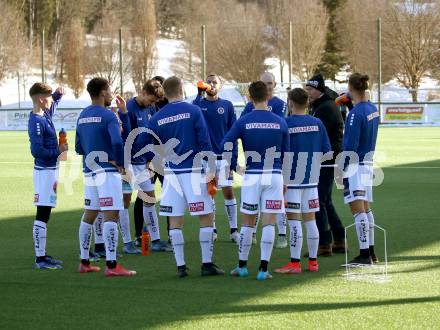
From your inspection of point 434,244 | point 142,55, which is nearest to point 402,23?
point 142,55

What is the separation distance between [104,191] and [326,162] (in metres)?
2.91

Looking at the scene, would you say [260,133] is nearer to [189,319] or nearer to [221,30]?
[189,319]

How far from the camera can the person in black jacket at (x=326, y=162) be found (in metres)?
11.3

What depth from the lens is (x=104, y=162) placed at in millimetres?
10070

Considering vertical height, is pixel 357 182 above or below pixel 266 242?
above

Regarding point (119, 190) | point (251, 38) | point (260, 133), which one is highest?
point (251, 38)

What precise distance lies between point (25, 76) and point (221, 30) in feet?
66.4

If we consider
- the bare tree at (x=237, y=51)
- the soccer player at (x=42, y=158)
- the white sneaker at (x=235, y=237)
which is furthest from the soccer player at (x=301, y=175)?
the bare tree at (x=237, y=51)

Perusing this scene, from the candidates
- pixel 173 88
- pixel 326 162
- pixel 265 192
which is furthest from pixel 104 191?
pixel 326 162

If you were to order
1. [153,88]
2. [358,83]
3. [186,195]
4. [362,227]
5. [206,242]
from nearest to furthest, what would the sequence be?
[186,195] → [206,242] → [358,83] → [362,227] → [153,88]

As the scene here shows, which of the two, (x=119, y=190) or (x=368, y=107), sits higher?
(x=368, y=107)

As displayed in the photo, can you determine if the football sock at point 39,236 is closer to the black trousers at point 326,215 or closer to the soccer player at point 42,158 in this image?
the soccer player at point 42,158

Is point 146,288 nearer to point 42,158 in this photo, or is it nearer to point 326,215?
point 42,158

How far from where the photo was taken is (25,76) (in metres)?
89.1
